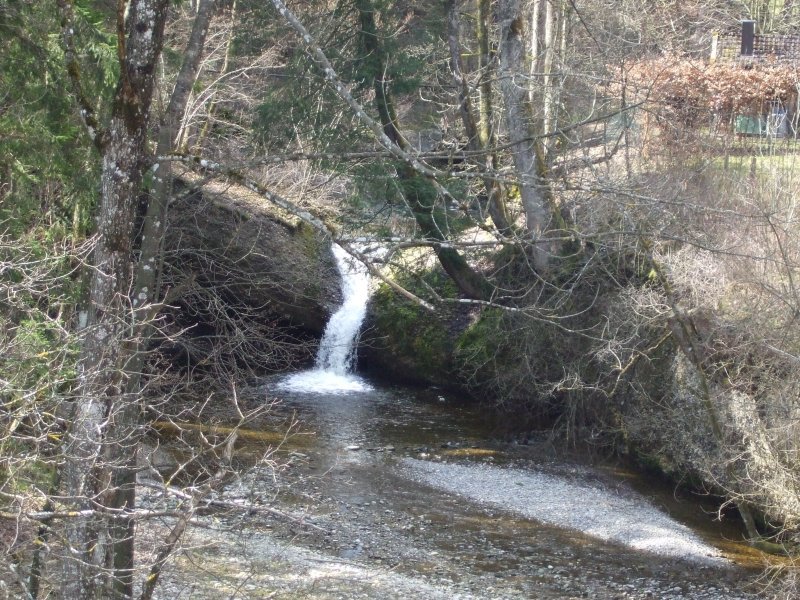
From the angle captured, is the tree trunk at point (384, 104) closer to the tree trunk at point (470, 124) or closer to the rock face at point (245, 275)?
the tree trunk at point (470, 124)

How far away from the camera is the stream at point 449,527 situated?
8.61 m

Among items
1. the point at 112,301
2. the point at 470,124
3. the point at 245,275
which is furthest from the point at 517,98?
the point at 112,301

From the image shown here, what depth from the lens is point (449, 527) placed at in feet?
34.0

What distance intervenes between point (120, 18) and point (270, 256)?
11119 millimetres

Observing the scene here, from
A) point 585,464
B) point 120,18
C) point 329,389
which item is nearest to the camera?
point 120,18

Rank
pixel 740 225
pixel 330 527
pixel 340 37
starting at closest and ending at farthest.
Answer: pixel 330 527 → pixel 740 225 → pixel 340 37

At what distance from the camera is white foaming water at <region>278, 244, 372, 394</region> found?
650 inches

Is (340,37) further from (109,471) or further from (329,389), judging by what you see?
(109,471)

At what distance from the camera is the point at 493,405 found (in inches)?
599

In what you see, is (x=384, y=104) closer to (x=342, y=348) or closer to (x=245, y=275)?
(x=245, y=275)

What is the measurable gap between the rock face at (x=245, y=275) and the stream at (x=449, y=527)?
1456 mm

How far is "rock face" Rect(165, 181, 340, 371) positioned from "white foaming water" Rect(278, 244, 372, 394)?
233 millimetres

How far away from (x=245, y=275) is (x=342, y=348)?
11.0ft

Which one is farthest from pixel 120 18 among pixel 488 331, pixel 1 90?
pixel 488 331
